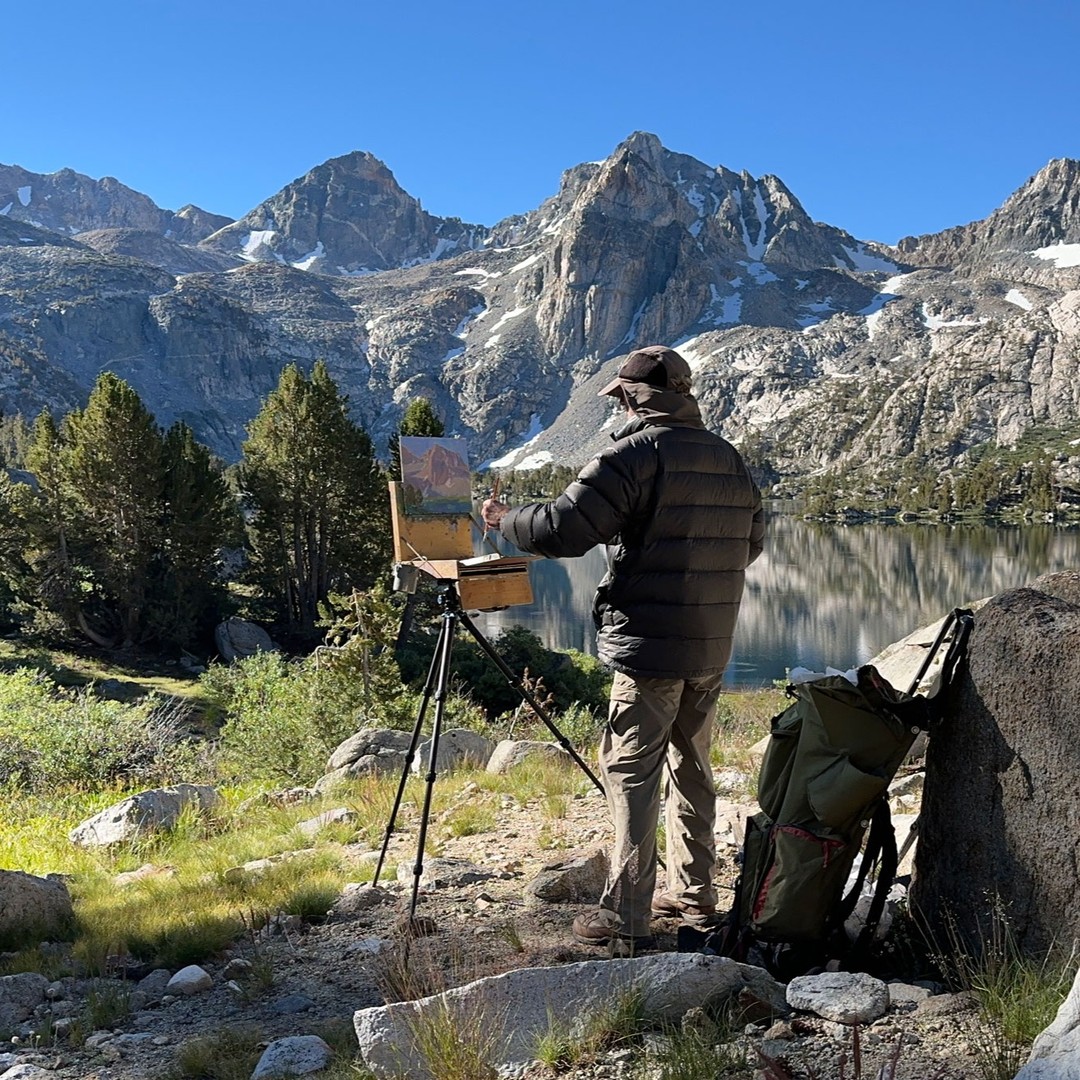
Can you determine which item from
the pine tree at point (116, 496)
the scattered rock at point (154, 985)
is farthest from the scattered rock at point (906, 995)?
the pine tree at point (116, 496)

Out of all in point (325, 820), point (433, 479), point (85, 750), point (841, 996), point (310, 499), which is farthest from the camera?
point (310, 499)

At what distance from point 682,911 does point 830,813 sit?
114 cm

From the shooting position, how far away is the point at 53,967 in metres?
3.74

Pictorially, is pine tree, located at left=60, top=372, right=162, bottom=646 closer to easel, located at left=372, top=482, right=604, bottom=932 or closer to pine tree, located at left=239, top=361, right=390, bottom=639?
pine tree, located at left=239, top=361, right=390, bottom=639

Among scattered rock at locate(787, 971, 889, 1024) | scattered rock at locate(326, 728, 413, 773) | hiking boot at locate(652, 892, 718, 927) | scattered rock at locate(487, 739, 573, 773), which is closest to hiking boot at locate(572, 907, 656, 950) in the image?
hiking boot at locate(652, 892, 718, 927)

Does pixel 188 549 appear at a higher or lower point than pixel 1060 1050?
lower

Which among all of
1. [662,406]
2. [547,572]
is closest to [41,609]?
[662,406]

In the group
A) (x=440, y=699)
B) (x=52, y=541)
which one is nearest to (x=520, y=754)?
(x=440, y=699)

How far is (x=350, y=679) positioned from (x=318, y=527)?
2309cm

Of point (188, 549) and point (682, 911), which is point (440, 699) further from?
point (188, 549)

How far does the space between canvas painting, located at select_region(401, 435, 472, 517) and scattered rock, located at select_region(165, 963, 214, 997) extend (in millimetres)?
2138

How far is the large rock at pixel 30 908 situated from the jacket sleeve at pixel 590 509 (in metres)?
3.12

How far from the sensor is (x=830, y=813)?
2.78 m

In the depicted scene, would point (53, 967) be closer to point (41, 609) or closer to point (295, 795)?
point (295, 795)
